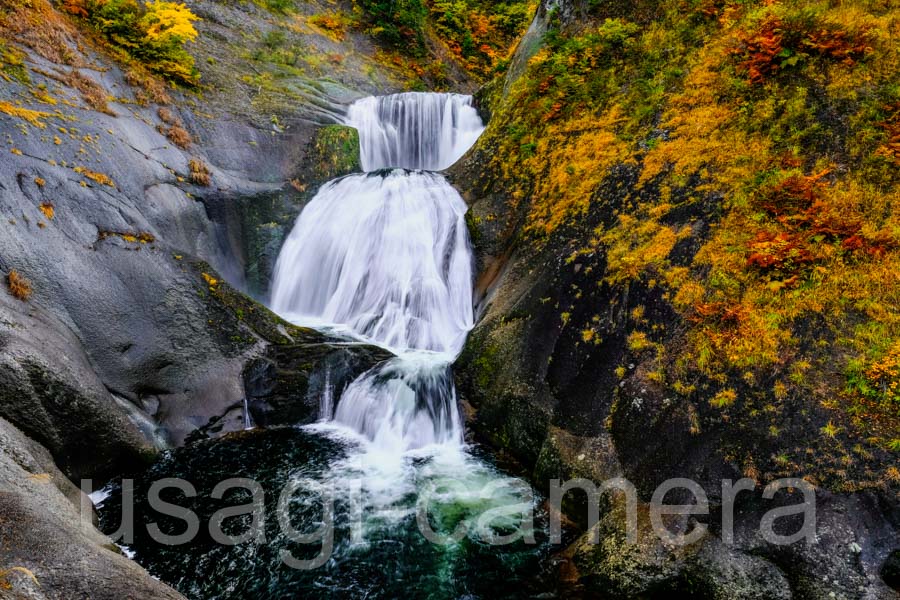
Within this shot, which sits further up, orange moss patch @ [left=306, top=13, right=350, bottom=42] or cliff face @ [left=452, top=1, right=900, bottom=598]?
orange moss patch @ [left=306, top=13, right=350, bottom=42]

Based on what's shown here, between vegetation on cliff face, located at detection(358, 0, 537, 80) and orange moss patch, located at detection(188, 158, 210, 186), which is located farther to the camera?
vegetation on cliff face, located at detection(358, 0, 537, 80)

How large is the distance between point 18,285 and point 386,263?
6.95 meters

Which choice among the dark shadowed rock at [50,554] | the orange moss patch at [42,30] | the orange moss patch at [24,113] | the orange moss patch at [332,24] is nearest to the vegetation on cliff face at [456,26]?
the orange moss patch at [332,24]

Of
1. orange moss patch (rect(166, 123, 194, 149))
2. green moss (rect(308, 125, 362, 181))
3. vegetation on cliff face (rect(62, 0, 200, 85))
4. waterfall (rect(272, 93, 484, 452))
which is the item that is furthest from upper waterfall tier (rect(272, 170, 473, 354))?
vegetation on cliff face (rect(62, 0, 200, 85))

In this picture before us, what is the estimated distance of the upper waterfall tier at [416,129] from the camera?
Answer: 1728 cm

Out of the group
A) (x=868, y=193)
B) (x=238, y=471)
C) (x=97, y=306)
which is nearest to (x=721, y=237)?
(x=868, y=193)

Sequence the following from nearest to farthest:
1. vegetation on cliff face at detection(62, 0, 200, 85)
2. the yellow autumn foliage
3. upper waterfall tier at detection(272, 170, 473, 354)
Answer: upper waterfall tier at detection(272, 170, 473, 354) → vegetation on cliff face at detection(62, 0, 200, 85) → the yellow autumn foliage

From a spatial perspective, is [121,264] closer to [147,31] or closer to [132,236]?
[132,236]

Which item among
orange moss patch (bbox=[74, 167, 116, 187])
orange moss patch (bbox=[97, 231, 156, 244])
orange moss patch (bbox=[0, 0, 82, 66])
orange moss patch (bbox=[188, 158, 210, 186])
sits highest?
orange moss patch (bbox=[0, 0, 82, 66])

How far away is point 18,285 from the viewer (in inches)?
275

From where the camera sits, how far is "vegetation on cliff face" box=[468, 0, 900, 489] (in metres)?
5.11

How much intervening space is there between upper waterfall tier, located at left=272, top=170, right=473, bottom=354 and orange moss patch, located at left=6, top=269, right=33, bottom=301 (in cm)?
564

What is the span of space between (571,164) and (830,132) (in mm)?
4178

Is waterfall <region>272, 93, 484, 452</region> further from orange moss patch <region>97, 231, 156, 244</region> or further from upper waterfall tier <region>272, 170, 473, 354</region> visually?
orange moss patch <region>97, 231, 156, 244</region>
